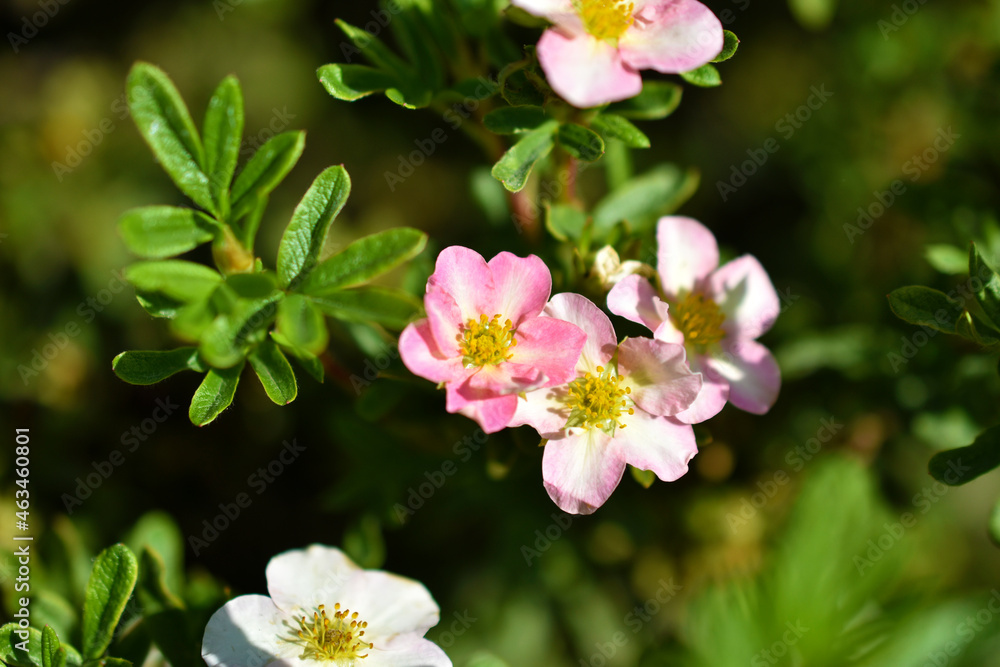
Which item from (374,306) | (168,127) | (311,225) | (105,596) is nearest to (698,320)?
(374,306)

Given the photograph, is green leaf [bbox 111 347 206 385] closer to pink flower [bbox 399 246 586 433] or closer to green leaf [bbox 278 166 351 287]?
green leaf [bbox 278 166 351 287]

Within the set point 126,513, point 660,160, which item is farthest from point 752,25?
point 126,513

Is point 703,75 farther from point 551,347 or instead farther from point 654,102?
point 551,347

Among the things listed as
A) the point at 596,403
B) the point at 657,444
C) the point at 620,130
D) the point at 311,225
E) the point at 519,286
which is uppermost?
the point at 311,225

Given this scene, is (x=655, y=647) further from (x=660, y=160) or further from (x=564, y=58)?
(x=660, y=160)

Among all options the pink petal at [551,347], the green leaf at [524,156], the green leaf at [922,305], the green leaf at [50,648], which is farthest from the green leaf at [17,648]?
the green leaf at [922,305]

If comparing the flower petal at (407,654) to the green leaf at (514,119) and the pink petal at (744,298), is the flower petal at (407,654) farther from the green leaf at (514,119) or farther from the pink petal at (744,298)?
the green leaf at (514,119)
